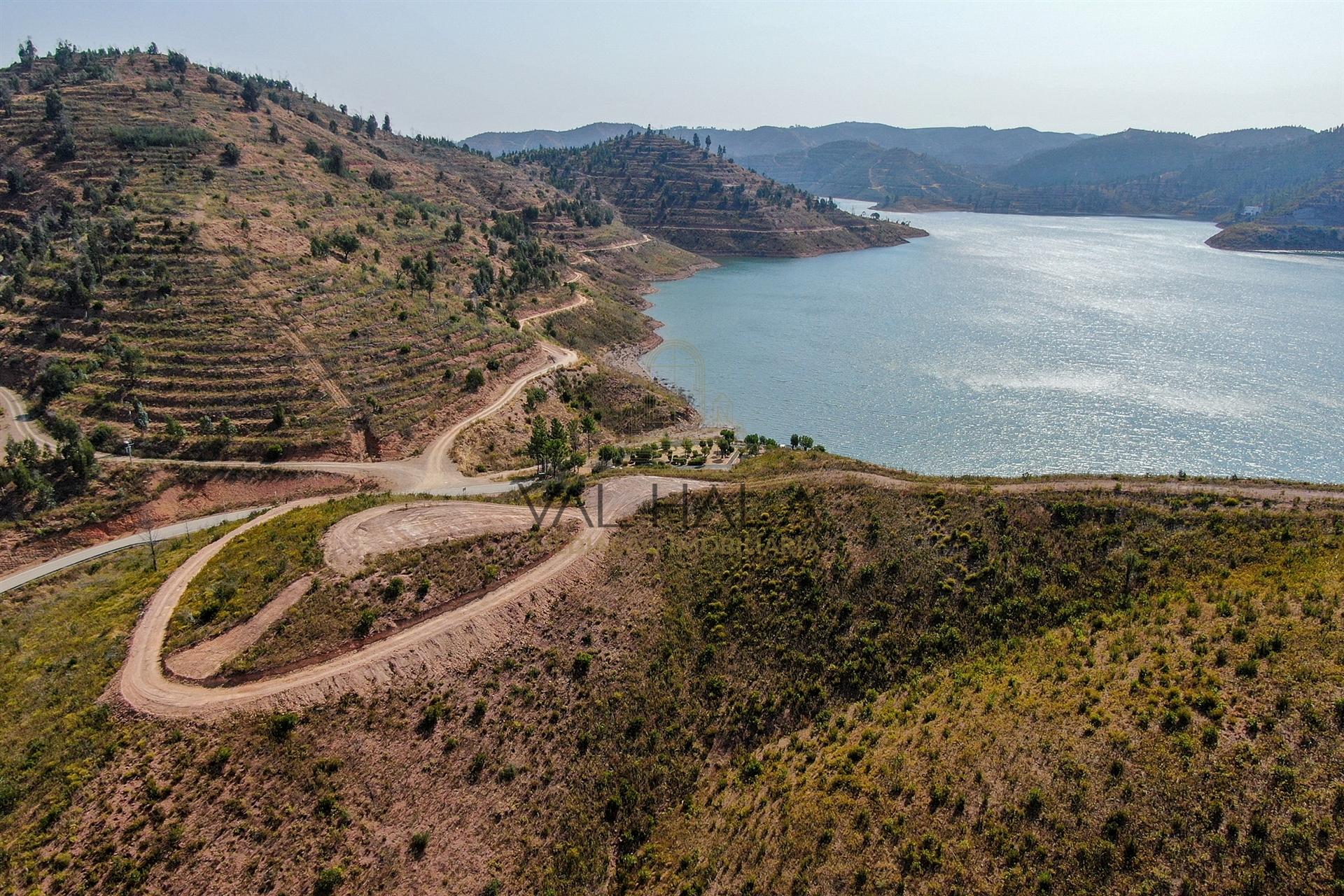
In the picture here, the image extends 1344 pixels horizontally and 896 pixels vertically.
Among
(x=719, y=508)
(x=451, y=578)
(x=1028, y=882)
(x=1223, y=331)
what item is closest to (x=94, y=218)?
(x=451, y=578)

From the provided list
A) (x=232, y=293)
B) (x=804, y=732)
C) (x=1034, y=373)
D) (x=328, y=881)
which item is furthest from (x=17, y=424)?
(x=1034, y=373)

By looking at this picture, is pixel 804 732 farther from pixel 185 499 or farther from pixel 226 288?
pixel 226 288

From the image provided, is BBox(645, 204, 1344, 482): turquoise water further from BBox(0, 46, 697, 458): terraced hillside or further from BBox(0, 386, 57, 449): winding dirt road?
BBox(0, 386, 57, 449): winding dirt road

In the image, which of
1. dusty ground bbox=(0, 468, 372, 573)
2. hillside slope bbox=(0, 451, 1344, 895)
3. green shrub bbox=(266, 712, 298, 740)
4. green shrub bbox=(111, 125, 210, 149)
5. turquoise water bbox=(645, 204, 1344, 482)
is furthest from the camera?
green shrub bbox=(111, 125, 210, 149)

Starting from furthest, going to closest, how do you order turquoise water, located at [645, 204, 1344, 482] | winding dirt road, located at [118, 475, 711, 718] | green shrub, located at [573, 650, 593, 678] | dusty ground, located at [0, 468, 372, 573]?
turquoise water, located at [645, 204, 1344, 482] → dusty ground, located at [0, 468, 372, 573] → green shrub, located at [573, 650, 593, 678] → winding dirt road, located at [118, 475, 711, 718]

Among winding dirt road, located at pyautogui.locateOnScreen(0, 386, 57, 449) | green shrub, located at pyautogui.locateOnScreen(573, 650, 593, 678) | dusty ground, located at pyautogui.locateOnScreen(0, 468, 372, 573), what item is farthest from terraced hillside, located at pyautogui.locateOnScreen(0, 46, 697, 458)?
green shrub, located at pyautogui.locateOnScreen(573, 650, 593, 678)

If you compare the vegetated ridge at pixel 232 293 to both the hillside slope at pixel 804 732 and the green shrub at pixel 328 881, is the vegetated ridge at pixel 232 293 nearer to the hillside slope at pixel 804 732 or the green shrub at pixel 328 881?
the hillside slope at pixel 804 732
